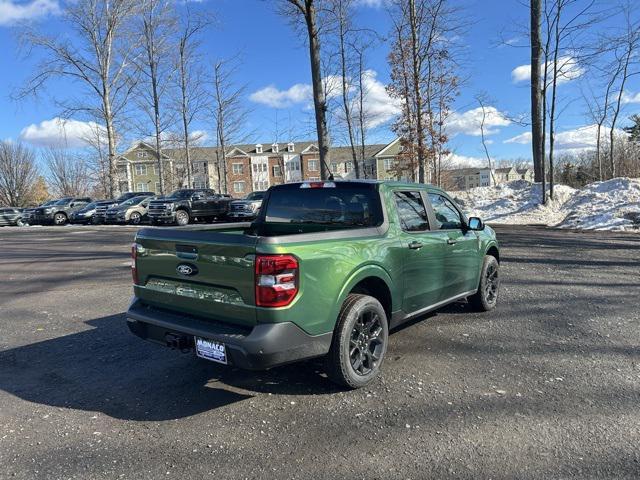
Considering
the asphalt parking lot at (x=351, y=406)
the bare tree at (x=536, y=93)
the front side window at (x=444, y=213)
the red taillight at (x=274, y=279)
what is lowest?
the asphalt parking lot at (x=351, y=406)

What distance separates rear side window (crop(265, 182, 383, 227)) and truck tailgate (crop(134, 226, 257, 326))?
55.8 inches

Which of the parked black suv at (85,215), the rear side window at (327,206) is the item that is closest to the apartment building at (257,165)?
the parked black suv at (85,215)

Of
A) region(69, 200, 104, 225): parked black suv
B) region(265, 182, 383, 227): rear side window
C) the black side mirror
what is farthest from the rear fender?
region(69, 200, 104, 225): parked black suv

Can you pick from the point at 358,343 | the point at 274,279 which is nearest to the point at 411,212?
the point at 358,343

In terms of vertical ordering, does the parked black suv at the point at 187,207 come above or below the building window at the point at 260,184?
below

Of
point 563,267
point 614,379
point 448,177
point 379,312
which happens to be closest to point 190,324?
point 379,312

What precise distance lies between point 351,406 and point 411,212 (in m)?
2.06

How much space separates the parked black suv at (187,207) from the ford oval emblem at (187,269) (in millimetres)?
20772

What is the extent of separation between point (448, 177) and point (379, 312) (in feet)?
185

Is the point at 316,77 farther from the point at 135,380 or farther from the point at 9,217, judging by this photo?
the point at 9,217

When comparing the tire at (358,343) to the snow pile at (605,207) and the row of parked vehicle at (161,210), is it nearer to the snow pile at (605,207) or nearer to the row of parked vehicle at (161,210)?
the snow pile at (605,207)

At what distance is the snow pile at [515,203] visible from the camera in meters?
20.1

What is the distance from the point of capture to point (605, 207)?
59.9ft

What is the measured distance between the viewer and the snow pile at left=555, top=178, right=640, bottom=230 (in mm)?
16266
